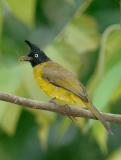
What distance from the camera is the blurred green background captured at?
368 centimetres

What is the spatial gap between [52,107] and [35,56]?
0.93 meters

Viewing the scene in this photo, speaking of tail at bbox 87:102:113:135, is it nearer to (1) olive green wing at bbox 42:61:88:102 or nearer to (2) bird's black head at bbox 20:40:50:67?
(1) olive green wing at bbox 42:61:88:102

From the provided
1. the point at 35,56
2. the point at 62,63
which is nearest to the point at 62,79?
the point at 35,56

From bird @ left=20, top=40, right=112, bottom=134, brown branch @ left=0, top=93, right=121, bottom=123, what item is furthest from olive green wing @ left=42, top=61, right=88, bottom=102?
A: brown branch @ left=0, top=93, right=121, bottom=123

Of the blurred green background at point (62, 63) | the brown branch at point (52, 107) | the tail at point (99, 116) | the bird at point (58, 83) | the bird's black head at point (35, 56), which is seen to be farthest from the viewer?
the bird's black head at point (35, 56)

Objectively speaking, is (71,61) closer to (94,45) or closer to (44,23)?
(94,45)

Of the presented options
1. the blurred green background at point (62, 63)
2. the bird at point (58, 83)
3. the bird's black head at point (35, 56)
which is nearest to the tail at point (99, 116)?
the bird at point (58, 83)

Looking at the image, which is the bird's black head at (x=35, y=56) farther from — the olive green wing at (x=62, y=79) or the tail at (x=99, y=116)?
the tail at (x=99, y=116)

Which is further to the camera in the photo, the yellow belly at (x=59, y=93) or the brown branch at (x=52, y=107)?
the yellow belly at (x=59, y=93)

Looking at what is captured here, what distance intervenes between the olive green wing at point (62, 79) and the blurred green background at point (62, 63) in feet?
0.27

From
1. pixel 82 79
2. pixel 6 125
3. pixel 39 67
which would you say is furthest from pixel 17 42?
pixel 39 67

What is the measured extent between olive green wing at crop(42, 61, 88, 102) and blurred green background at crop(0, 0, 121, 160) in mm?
82

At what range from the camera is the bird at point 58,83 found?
11.5ft

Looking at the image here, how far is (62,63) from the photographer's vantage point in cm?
430
